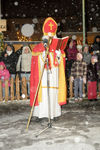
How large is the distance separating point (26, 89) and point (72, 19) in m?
14.2

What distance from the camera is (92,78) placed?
881 cm

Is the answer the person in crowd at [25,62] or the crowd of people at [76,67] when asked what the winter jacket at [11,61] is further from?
the person in crowd at [25,62]

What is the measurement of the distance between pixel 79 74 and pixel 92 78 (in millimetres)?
517

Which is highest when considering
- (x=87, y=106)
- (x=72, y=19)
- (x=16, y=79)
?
(x=72, y=19)

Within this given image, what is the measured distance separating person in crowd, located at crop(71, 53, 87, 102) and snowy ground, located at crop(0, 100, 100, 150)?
1.35m

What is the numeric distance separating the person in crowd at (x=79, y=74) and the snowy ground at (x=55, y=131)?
4.42 feet

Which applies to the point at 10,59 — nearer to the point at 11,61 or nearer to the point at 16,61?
the point at 11,61

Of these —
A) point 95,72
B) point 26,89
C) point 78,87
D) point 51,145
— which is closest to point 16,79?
point 26,89

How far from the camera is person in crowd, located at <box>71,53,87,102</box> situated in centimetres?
870

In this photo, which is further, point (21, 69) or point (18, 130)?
point (21, 69)

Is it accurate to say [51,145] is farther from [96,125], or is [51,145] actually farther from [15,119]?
[15,119]

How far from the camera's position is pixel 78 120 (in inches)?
241

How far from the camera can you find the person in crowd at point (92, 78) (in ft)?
28.7

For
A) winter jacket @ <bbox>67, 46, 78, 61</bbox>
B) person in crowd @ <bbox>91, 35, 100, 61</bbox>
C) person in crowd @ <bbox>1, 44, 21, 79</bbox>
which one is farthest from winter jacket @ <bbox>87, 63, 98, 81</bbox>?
person in crowd @ <bbox>1, 44, 21, 79</bbox>
